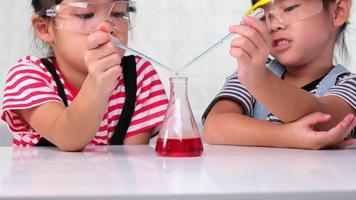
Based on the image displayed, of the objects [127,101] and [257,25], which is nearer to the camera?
[257,25]

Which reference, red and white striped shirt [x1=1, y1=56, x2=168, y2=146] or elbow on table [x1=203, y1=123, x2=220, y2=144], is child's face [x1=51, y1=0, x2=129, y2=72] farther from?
elbow on table [x1=203, y1=123, x2=220, y2=144]

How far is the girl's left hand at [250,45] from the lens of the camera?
649mm

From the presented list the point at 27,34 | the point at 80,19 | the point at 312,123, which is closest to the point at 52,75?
the point at 80,19

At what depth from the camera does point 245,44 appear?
0.65 m

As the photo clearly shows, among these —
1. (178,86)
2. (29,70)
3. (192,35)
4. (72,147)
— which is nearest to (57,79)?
(29,70)

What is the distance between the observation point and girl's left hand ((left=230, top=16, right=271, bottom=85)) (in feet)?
2.13

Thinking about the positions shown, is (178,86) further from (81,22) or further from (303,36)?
(303,36)

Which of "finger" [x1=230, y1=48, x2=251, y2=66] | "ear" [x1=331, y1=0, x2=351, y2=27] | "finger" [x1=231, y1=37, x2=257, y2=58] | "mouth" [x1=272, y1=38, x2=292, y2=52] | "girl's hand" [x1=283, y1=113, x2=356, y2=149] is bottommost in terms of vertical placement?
"girl's hand" [x1=283, y1=113, x2=356, y2=149]

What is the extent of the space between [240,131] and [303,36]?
0.29 meters

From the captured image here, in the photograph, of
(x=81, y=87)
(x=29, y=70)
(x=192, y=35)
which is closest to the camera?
(x=81, y=87)

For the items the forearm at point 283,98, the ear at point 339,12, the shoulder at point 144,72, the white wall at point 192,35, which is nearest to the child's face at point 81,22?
the shoulder at point 144,72

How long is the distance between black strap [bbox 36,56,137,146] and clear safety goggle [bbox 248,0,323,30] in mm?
308

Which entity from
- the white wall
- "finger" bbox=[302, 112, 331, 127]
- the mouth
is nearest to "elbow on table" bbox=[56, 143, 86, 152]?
"finger" bbox=[302, 112, 331, 127]

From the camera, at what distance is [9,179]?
44 cm
